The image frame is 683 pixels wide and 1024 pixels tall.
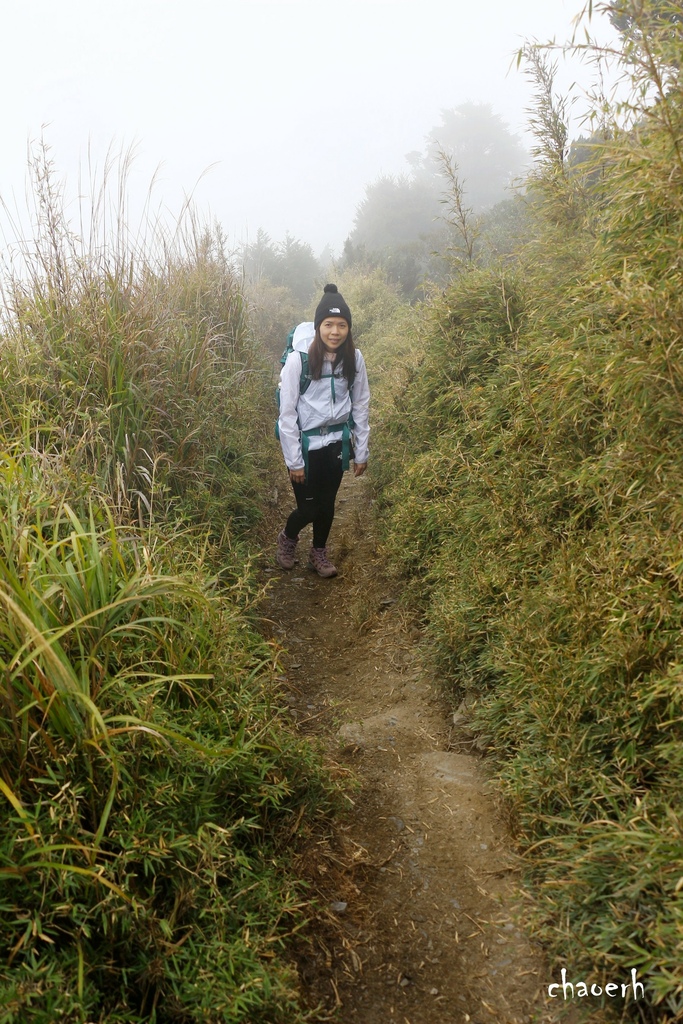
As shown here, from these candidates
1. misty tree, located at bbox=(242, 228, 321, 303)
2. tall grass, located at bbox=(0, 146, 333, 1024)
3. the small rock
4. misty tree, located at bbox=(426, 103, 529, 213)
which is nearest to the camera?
tall grass, located at bbox=(0, 146, 333, 1024)

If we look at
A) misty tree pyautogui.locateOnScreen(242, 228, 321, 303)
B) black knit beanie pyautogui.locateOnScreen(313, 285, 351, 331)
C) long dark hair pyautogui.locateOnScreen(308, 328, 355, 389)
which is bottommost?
long dark hair pyautogui.locateOnScreen(308, 328, 355, 389)

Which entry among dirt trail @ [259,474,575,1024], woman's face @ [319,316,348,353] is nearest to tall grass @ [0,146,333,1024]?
dirt trail @ [259,474,575,1024]

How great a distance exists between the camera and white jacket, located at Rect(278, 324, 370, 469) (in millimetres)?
4395

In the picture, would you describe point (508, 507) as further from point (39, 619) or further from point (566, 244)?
point (39, 619)

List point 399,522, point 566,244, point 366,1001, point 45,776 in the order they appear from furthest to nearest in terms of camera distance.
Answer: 1. point 399,522
2. point 566,244
3. point 366,1001
4. point 45,776

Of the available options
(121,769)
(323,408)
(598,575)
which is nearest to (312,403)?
(323,408)

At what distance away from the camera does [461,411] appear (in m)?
4.55

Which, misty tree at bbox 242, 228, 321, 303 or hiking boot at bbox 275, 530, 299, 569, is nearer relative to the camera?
hiking boot at bbox 275, 530, 299, 569

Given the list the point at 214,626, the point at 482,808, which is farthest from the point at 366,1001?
the point at 214,626

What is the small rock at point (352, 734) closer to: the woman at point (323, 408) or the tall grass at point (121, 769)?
the tall grass at point (121, 769)

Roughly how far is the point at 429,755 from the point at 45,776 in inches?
69.1

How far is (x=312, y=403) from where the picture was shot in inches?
177

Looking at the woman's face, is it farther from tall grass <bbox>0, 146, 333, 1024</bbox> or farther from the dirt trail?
the dirt trail

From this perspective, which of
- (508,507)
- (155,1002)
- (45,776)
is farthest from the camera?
(508,507)
